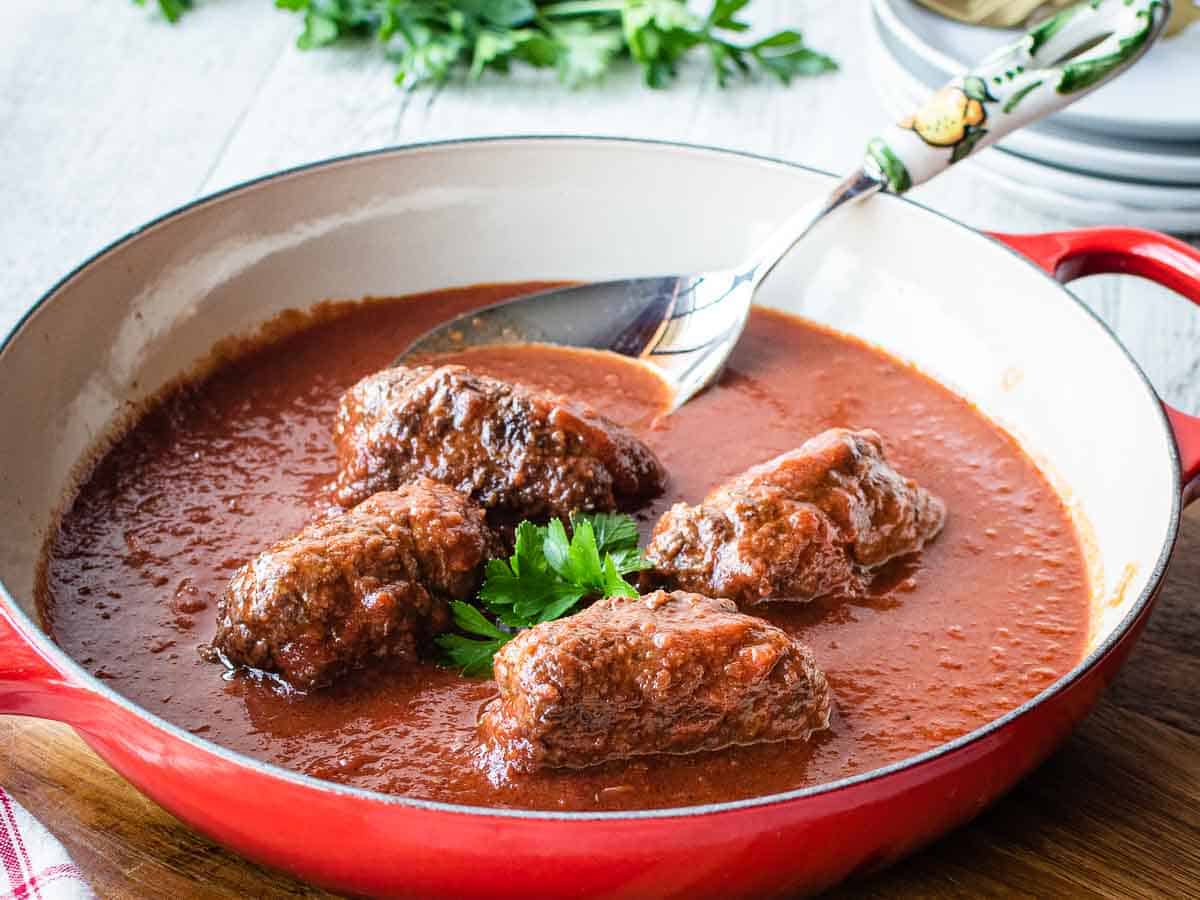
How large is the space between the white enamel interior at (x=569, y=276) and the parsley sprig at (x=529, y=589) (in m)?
1.03

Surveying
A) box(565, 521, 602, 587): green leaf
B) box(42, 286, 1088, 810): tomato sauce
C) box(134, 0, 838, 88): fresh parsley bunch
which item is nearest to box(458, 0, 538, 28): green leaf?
box(134, 0, 838, 88): fresh parsley bunch

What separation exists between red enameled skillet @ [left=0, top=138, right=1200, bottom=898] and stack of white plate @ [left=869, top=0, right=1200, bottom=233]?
1042 millimetres

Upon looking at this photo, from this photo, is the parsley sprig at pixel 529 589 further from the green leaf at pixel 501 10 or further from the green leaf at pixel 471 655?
the green leaf at pixel 501 10

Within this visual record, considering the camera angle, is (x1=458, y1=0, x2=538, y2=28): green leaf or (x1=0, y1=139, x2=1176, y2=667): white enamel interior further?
(x1=458, y1=0, x2=538, y2=28): green leaf

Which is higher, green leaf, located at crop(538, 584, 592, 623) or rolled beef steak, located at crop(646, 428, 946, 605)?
rolled beef steak, located at crop(646, 428, 946, 605)

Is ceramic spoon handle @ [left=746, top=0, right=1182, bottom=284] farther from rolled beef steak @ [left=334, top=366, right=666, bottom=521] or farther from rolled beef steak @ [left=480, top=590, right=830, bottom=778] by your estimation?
rolled beef steak @ [left=480, top=590, right=830, bottom=778]

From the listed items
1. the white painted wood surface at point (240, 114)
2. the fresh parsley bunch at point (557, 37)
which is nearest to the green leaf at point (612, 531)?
the white painted wood surface at point (240, 114)

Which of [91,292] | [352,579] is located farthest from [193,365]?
[352,579]

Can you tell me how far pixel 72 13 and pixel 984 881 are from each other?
5560 millimetres

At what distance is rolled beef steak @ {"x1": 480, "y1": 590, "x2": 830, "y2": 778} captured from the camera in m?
2.76

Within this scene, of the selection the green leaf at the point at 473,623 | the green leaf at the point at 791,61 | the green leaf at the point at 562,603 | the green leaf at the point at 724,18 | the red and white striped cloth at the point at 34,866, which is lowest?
the red and white striped cloth at the point at 34,866

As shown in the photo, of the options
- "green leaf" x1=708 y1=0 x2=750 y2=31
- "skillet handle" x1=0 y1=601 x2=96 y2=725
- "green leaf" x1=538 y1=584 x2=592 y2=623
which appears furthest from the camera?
"green leaf" x1=708 y1=0 x2=750 y2=31

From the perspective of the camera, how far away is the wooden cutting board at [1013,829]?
2.74 metres

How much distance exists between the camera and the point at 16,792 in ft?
9.59
